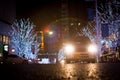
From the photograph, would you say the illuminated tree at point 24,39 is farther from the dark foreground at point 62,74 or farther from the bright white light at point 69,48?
the dark foreground at point 62,74

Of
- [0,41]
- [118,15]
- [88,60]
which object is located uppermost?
[118,15]

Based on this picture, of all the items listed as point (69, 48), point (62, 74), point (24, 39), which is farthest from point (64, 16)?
point (62, 74)

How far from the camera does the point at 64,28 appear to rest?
115625 mm

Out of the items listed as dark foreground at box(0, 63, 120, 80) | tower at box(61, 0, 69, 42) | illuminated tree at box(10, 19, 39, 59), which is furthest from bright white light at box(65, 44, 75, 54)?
tower at box(61, 0, 69, 42)

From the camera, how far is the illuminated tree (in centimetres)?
6190

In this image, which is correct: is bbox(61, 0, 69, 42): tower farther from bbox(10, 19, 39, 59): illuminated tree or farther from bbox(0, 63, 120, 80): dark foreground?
bbox(0, 63, 120, 80): dark foreground

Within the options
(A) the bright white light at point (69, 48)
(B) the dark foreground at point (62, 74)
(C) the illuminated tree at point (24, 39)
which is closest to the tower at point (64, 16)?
(C) the illuminated tree at point (24, 39)

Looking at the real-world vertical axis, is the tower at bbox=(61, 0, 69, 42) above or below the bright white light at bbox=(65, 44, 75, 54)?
above

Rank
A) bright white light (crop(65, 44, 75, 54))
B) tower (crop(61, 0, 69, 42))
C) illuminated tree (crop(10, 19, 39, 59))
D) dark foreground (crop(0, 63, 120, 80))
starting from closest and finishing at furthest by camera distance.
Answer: dark foreground (crop(0, 63, 120, 80))
bright white light (crop(65, 44, 75, 54))
illuminated tree (crop(10, 19, 39, 59))
tower (crop(61, 0, 69, 42))

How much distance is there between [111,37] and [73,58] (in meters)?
27.7

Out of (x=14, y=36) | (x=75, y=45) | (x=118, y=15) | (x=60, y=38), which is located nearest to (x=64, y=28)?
(x=60, y=38)

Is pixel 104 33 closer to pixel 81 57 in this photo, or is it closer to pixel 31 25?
pixel 31 25

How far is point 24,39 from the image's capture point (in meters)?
64.9

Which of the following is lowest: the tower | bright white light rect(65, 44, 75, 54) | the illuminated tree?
bright white light rect(65, 44, 75, 54)
